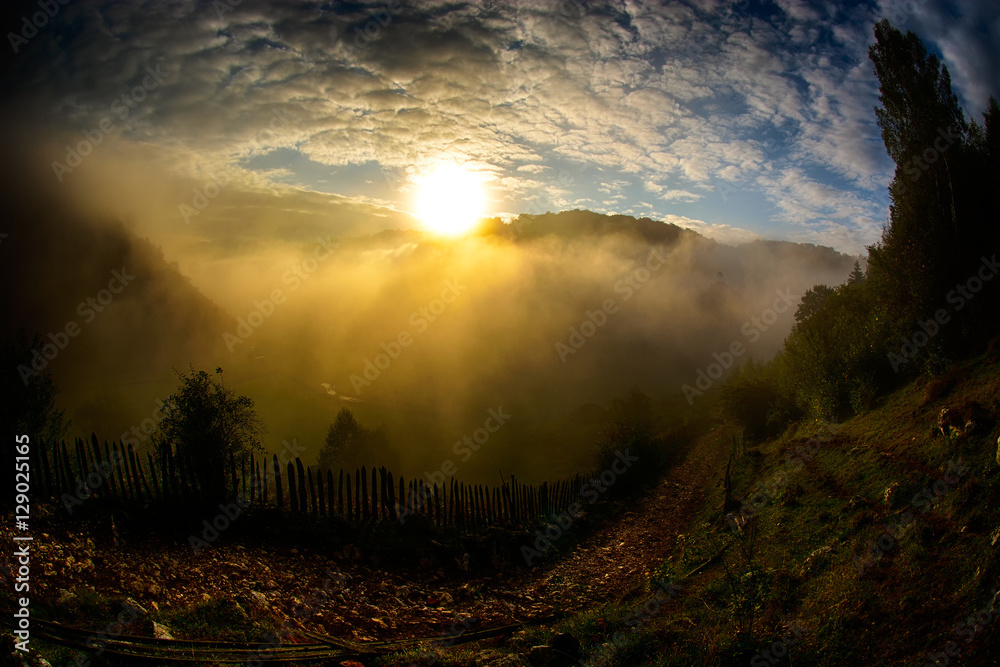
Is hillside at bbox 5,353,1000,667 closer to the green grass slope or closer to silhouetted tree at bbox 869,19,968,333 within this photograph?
the green grass slope

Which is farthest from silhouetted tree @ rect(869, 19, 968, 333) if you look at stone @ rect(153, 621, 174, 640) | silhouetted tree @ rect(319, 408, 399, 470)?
silhouetted tree @ rect(319, 408, 399, 470)

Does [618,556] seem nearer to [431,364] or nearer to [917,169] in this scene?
[917,169]

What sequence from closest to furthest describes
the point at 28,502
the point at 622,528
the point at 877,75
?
the point at 28,502, the point at 622,528, the point at 877,75

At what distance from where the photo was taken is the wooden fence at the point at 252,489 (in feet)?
42.5

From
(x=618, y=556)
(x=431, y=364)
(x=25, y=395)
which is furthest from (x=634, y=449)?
(x=431, y=364)

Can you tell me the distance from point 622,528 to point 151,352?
15984cm

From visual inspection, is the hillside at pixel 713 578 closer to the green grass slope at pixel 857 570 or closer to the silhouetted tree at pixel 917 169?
the green grass slope at pixel 857 570

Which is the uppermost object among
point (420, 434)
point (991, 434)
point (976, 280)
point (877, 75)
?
point (877, 75)

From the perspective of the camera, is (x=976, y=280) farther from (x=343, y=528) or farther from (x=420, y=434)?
(x=420, y=434)

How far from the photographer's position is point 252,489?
595 inches

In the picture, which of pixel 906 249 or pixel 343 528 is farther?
pixel 906 249

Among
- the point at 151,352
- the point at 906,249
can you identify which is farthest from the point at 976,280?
the point at 151,352

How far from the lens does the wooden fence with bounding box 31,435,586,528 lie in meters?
12.9

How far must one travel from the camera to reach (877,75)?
2256 centimetres
